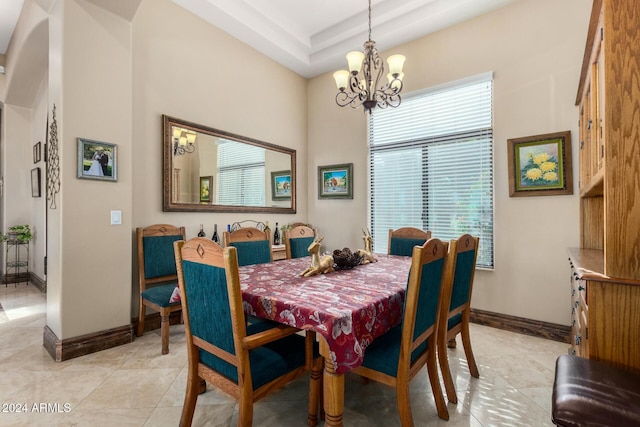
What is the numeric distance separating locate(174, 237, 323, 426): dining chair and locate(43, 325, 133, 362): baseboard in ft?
5.10

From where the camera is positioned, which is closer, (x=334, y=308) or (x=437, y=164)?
(x=334, y=308)

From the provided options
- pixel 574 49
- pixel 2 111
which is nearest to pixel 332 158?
pixel 574 49

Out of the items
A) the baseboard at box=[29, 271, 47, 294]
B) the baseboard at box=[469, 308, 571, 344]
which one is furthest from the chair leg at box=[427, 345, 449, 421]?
the baseboard at box=[29, 271, 47, 294]

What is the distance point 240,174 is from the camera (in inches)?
153

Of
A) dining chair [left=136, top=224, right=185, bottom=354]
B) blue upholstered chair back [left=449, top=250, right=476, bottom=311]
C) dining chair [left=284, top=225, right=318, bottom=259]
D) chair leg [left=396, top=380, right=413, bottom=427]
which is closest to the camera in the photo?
chair leg [left=396, top=380, right=413, bottom=427]

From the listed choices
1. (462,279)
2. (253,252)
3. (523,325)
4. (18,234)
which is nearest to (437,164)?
(523,325)

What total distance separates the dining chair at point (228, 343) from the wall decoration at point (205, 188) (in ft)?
6.99

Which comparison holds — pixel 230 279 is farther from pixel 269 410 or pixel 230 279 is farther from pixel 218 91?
pixel 218 91

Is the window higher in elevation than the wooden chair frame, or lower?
higher

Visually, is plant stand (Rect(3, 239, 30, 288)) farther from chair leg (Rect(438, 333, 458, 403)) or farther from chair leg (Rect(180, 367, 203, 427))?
chair leg (Rect(438, 333, 458, 403))

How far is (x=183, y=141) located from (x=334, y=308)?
2.76 m

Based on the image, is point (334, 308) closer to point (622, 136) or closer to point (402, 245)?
point (622, 136)

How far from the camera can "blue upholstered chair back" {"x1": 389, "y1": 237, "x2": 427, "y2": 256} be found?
9.76ft

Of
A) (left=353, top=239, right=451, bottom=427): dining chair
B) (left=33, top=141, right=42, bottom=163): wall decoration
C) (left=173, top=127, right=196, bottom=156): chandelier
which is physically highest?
(left=33, top=141, right=42, bottom=163): wall decoration
